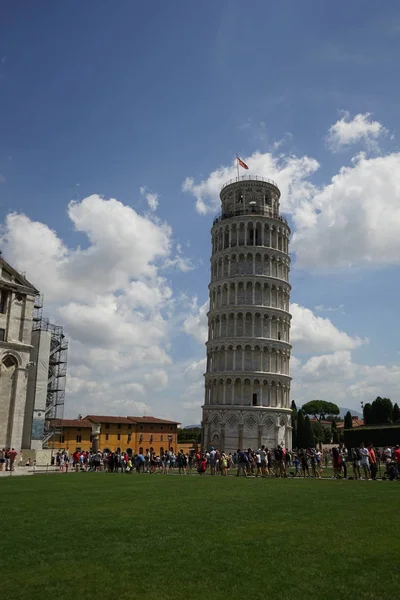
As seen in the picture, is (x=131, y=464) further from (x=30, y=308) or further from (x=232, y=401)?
(x=232, y=401)

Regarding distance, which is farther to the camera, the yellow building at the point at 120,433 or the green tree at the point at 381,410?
the green tree at the point at 381,410

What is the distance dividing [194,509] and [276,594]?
8168 mm

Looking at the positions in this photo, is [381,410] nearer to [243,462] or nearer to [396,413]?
[396,413]

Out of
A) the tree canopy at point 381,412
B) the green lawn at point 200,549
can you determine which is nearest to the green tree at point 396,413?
the tree canopy at point 381,412

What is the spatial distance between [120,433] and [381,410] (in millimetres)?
50900

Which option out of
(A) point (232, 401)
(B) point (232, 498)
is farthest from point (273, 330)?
(B) point (232, 498)

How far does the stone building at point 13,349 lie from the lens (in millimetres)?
45781

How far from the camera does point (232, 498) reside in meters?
18.5

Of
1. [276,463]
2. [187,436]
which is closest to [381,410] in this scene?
[187,436]

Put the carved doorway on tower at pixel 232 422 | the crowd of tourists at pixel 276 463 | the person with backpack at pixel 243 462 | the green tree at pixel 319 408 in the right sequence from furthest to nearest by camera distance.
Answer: the green tree at pixel 319 408
the carved doorway on tower at pixel 232 422
the person with backpack at pixel 243 462
the crowd of tourists at pixel 276 463

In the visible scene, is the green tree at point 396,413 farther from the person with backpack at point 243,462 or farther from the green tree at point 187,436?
the person with backpack at point 243,462

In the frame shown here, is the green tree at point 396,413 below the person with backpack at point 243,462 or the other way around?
the other way around

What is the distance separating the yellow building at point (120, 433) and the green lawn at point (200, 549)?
69.2 m

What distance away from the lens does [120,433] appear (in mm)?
91125
